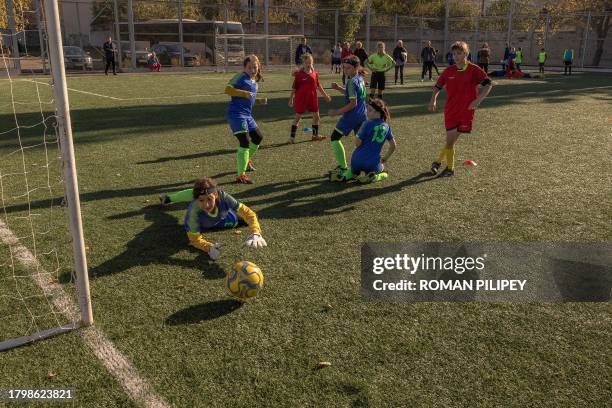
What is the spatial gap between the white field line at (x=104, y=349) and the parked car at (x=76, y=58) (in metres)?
28.3

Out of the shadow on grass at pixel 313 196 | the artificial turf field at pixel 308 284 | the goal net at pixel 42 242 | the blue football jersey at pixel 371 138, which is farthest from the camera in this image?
the blue football jersey at pixel 371 138

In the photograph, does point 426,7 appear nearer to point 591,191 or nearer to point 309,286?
point 591,191

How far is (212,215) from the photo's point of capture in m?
5.26

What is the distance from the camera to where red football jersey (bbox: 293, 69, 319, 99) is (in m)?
10.9

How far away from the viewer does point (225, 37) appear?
31125 mm

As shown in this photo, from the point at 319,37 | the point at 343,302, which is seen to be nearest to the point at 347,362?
the point at 343,302

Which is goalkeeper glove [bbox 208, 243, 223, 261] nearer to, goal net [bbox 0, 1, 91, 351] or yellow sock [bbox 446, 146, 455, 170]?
goal net [bbox 0, 1, 91, 351]

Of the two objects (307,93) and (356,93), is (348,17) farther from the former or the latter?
(356,93)

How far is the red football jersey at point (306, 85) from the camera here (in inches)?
428

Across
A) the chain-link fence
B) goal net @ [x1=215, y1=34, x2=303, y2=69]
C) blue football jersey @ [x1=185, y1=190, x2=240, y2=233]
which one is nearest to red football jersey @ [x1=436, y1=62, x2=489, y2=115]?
blue football jersey @ [x1=185, y1=190, x2=240, y2=233]

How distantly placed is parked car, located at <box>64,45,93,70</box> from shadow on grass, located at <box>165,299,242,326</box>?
29.7 metres

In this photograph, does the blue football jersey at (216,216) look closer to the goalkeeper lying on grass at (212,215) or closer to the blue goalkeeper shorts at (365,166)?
the goalkeeper lying on grass at (212,215)

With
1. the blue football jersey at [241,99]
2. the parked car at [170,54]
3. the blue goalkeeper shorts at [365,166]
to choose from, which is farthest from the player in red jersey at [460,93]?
the parked car at [170,54]

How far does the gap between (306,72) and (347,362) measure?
8.41 m
